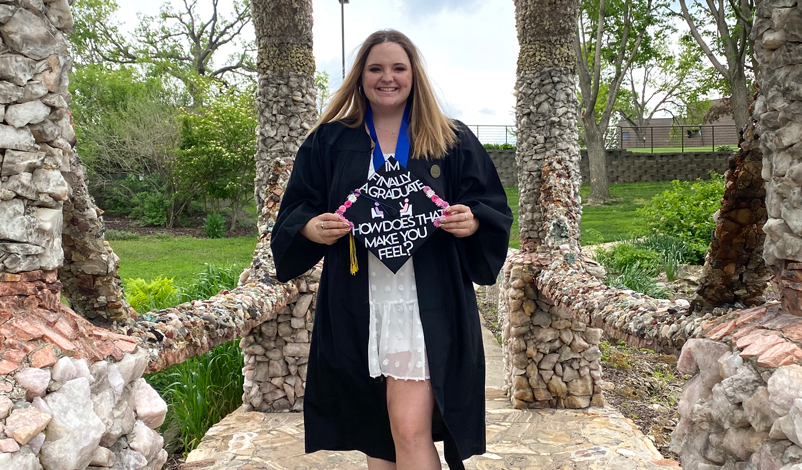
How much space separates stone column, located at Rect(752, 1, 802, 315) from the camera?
2.00 metres

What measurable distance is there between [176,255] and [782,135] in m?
11.7

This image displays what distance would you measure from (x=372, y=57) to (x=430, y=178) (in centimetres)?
48

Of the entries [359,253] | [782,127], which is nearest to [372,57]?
[359,253]

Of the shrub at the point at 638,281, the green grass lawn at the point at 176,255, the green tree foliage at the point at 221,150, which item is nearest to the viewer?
the shrub at the point at 638,281

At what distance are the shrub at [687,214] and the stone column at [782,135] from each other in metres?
7.37

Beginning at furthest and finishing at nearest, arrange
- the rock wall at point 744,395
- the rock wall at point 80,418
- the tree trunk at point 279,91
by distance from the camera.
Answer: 1. the tree trunk at point 279,91
2. the rock wall at point 744,395
3. the rock wall at point 80,418

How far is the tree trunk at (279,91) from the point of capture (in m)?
4.55

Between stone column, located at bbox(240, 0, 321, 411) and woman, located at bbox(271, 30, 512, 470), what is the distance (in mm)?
2178

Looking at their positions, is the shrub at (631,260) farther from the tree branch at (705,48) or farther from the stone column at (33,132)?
the stone column at (33,132)

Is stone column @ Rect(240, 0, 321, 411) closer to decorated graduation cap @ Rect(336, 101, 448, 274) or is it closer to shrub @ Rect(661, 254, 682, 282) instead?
decorated graduation cap @ Rect(336, 101, 448, 274)

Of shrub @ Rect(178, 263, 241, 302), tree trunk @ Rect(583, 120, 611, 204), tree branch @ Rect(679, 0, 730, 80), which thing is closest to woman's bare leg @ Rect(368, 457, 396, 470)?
shrub @ Rect(178, 263, 241, 302)

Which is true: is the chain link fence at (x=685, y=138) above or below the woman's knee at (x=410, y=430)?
above

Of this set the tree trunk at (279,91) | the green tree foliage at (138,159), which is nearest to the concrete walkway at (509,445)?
the tree trunk at (279,91)

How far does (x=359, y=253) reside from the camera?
2287 millimetres
